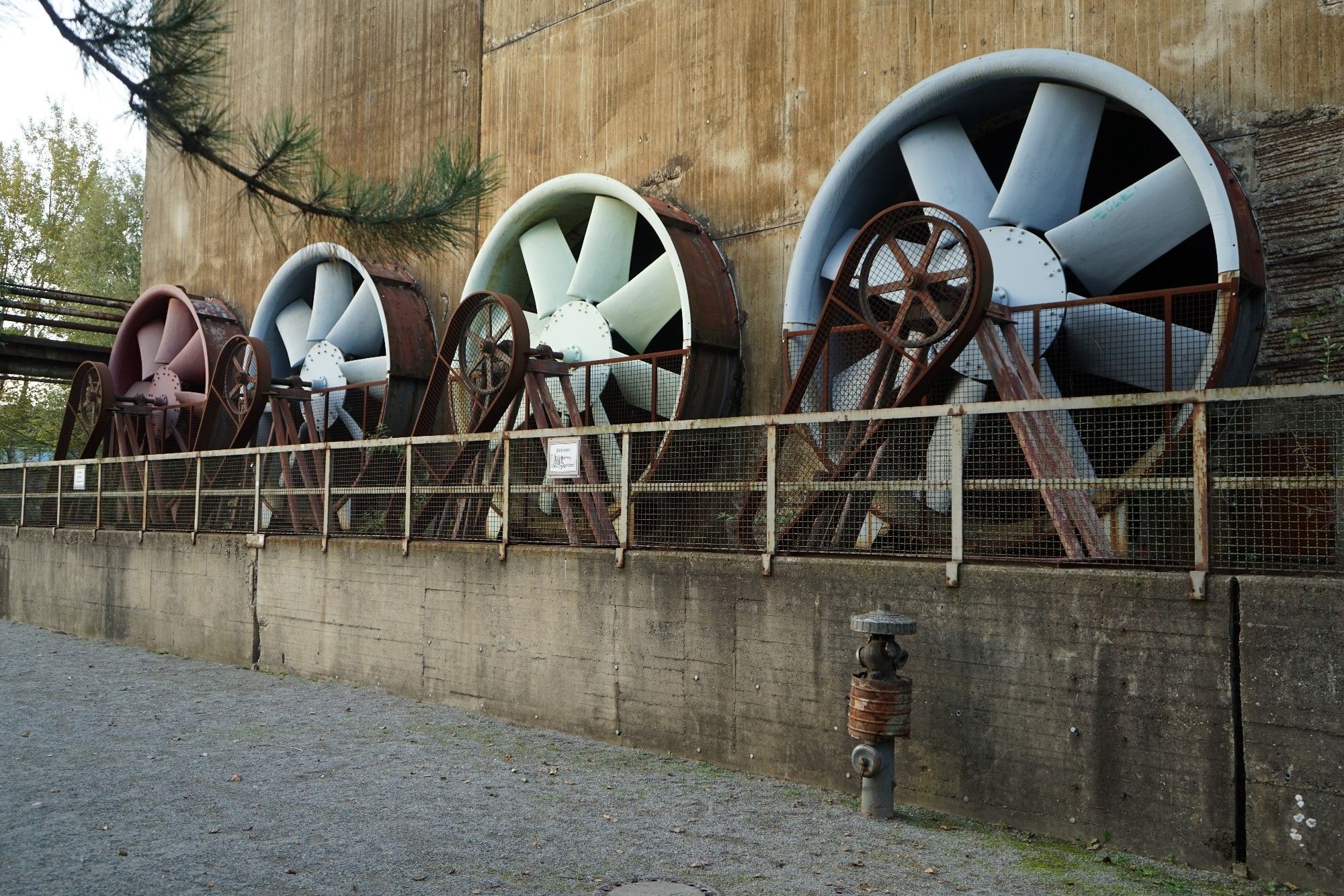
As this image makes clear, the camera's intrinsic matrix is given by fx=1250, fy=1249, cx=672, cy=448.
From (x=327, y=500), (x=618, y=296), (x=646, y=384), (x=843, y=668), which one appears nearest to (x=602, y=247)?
(x=618, y=296)

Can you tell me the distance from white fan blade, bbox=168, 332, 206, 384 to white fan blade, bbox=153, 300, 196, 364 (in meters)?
0.39

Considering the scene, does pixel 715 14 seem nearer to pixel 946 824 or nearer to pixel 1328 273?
pixel 1328 273

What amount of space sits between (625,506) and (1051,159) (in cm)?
472

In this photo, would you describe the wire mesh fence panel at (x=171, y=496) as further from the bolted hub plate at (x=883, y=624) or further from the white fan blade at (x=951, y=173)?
the bolted hub plate at (x=883, y=624)

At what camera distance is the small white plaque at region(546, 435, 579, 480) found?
9602mm

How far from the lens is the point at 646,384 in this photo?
13.3 m

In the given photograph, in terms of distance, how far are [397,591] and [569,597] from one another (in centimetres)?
235

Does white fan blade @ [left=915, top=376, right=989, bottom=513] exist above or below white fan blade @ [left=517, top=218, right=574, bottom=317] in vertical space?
below

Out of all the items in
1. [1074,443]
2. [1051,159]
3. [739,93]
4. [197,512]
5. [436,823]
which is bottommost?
[436,823]

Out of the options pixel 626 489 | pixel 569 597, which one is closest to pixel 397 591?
pixel 569 597

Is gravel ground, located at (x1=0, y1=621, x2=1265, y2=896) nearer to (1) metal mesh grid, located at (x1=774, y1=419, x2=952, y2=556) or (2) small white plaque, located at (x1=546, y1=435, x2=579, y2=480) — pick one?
(1) metal mesh grid, located at (x1=774, y1=419, x2=952, y2=556)

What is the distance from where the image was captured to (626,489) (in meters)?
9.02

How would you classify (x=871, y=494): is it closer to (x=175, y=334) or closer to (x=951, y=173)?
(x=951, y=173)

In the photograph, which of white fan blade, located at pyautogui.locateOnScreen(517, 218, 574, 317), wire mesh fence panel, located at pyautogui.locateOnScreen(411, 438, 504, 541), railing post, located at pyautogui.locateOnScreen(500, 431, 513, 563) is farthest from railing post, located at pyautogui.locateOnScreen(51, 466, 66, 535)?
railing post, located at pyautogui.locateOnScreen(500, 431, 513, 563)
